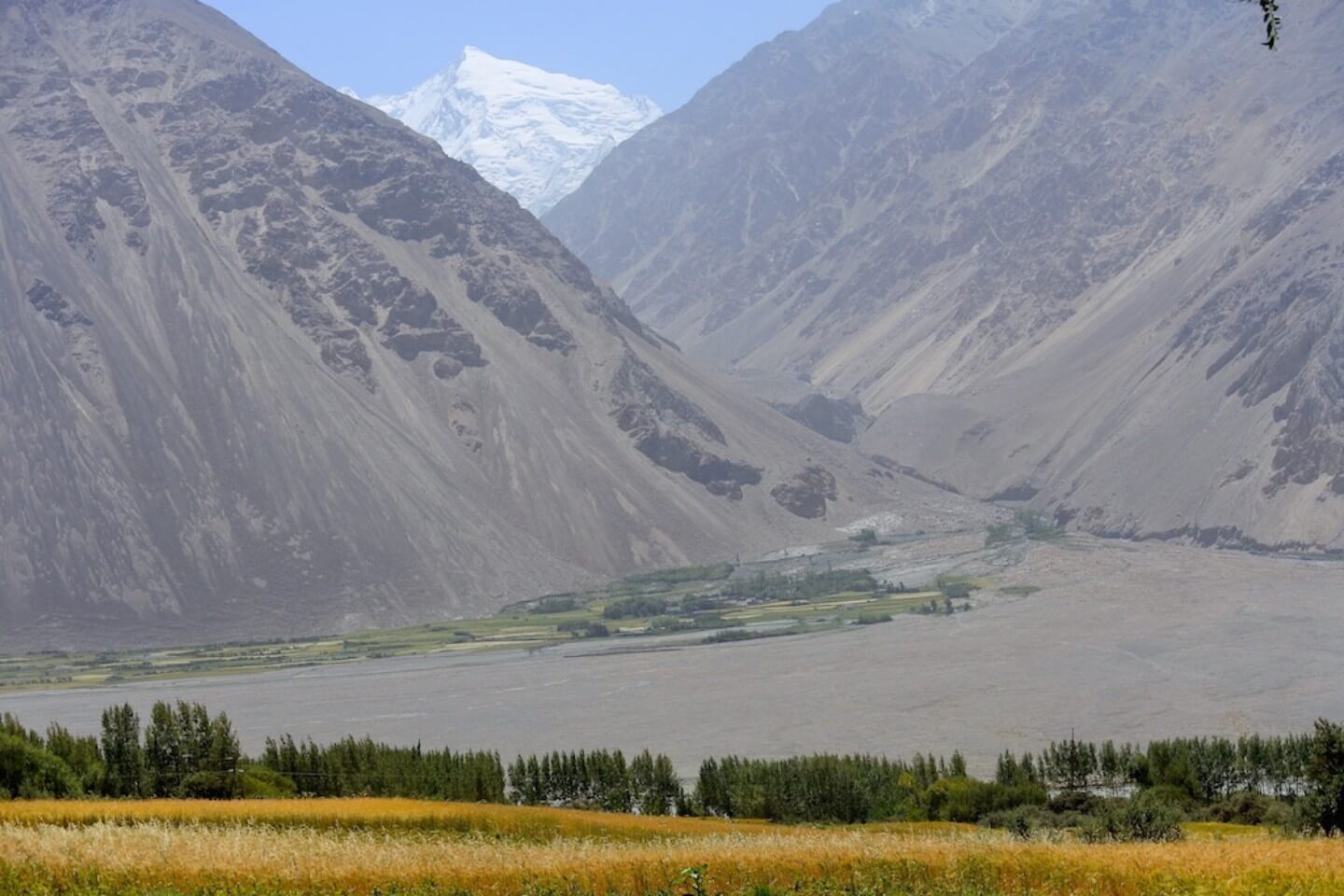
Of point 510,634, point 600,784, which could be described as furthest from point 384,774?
point 510,634

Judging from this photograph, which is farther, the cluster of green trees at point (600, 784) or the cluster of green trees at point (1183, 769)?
the cluster of green trees at point (600, 784)

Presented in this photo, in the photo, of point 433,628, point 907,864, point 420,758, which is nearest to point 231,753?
point 420,758

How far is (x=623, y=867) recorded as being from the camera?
103 ft

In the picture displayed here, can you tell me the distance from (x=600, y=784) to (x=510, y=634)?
100974mm

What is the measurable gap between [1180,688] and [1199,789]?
142ft

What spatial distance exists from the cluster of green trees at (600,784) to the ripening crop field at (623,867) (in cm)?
4264

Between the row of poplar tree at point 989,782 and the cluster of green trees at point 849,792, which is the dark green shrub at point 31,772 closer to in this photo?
the cluster of green trees at point 849,792

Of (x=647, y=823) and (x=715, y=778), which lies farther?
(x=715, y=778)

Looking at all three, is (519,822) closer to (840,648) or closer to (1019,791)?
(1019,791)

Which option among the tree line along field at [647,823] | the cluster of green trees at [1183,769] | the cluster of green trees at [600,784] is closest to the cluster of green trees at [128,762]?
the tree line along field at [647,823]

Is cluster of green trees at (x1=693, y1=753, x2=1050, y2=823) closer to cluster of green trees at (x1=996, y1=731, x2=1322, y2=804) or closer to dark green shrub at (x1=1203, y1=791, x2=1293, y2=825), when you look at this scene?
cluster of green trees at (x1=996, y1=731, x2=1322, y2=804)

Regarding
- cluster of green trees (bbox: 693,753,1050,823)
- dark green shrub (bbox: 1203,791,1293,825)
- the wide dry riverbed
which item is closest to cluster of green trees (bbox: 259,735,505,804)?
cluster of green trees (bbox: 693,753,1050,823)

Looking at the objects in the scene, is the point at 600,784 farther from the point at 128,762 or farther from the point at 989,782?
the point at 128,762

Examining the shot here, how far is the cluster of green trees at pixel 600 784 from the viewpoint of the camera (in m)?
79.7
